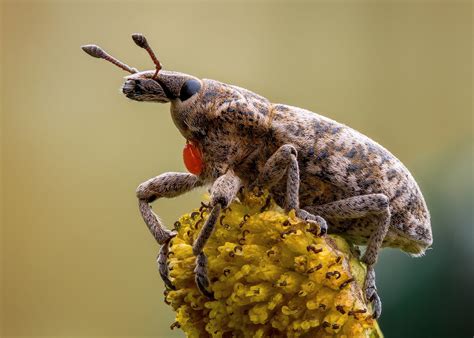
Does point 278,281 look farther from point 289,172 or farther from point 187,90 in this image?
point 187,90

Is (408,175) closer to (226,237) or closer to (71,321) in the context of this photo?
(226,237)

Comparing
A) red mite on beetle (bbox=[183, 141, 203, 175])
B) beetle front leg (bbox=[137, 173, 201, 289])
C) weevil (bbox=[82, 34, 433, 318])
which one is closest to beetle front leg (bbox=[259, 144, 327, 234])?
weevil (bbox=[82, 34, 433, 318])

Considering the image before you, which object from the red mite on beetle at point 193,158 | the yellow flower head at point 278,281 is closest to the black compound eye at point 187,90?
the red mite on beetle at point 193,158

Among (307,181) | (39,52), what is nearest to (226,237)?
(307,181)

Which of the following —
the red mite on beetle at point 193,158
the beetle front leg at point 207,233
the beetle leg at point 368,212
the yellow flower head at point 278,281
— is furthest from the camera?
the red mite on beetle at point 193,158

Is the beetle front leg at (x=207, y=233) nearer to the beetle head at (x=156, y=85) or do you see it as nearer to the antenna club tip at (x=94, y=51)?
the beetle head at (x=156, y=85)
